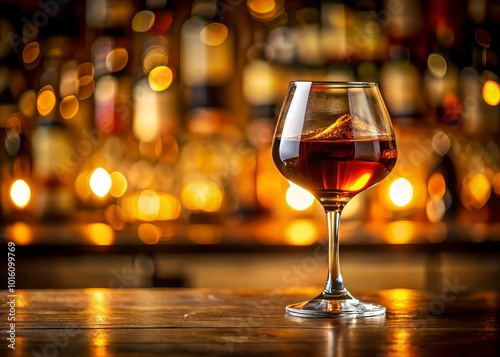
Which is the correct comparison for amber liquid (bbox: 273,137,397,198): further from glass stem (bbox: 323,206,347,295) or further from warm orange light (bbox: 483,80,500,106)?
warm orange light (bbox: 483,80,500,106)

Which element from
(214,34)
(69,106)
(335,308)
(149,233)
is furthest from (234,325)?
(69,106)

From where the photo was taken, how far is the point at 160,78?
10.2 feet

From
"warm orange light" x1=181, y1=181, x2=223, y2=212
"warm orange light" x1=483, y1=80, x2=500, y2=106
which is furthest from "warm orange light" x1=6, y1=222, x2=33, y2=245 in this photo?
"warm orange light" x1=483, y1=80, x2=500, y2=106

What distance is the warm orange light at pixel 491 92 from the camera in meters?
3.02

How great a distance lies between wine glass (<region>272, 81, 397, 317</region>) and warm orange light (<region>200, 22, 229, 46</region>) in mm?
2054

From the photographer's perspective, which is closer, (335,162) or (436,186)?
(335,162)

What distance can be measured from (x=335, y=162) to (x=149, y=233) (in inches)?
63.0

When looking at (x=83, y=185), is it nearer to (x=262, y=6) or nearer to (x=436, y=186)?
(x=262, y=6)

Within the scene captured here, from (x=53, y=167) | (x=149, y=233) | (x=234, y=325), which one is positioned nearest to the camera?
(x=234, y=325)

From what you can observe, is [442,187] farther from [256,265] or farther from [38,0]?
[38,0]

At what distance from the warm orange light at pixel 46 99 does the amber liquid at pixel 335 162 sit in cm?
221

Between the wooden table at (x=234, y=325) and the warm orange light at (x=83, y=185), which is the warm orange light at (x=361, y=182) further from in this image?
the warm orange light at (x=83, y=185)

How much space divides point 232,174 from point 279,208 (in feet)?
0.54

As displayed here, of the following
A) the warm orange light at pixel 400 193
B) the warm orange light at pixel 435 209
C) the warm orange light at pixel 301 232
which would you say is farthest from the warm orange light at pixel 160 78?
the warm orange light at pixel 435 209
